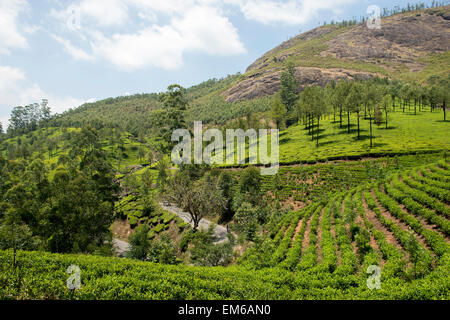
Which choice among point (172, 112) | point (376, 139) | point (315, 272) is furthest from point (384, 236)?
point (376, 139)

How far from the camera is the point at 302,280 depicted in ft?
41.7

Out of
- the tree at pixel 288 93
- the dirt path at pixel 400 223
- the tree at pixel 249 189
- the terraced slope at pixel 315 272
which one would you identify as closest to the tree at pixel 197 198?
the tree at pixel 249 189

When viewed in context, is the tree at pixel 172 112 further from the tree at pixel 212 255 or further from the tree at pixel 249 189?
the tree at pixel 212 255

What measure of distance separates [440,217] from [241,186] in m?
30.0

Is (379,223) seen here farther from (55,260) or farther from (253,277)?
(55,260)

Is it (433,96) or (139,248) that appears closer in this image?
(139,248)

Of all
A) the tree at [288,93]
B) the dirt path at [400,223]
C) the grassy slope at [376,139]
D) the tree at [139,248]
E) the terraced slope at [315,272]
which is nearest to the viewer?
the terraced slope at [315,272]

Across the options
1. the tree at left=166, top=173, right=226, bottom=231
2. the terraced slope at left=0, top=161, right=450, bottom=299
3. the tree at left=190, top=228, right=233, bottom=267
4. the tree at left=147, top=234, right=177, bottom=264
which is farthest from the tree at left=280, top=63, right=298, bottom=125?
the tree at left=147, top=234, right=177, bottom=264

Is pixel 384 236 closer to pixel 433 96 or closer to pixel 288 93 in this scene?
pixel 433 96

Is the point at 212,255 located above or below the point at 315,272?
below

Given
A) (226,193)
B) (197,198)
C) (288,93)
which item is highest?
(288,93)
